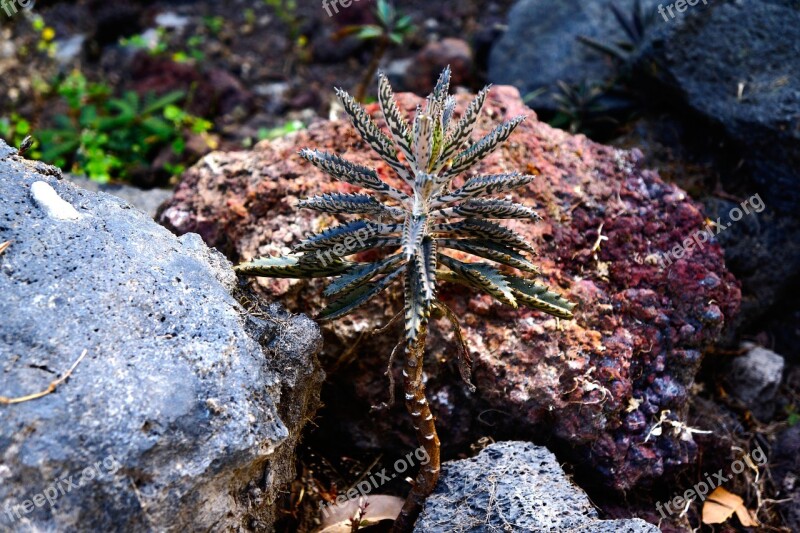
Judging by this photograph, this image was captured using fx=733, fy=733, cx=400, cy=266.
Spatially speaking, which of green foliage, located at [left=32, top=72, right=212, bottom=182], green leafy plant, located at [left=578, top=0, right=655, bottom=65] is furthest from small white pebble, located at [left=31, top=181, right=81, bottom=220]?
green leafy plant, located at [left=578, top=0, right=655, bottom=65]

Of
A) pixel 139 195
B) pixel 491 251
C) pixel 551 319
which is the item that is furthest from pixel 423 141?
pixel 139 195

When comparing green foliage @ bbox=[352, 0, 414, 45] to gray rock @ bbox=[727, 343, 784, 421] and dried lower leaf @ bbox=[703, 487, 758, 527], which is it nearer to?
gray rock @ bbox=[727, 343, 784, 421]

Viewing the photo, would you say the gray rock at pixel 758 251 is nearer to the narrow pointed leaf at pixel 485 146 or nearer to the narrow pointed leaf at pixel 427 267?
the narrow pointed leaf at pixel 485 146

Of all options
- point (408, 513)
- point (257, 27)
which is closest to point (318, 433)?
point (408, 513)

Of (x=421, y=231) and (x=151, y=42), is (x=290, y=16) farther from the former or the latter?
(x=421, y=231)

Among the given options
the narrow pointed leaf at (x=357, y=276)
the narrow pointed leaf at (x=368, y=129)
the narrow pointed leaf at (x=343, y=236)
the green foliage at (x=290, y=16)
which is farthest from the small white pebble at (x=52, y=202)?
the green foliage at (x=290, y=16)

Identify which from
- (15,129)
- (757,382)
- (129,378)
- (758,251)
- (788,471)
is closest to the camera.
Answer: (129,378)

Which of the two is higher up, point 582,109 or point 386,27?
point 386,27

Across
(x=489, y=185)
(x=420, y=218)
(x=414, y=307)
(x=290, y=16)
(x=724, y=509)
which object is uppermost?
(x=489, y=185)
